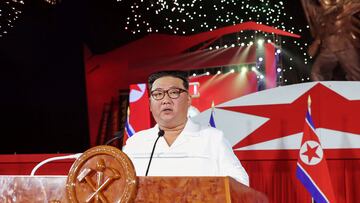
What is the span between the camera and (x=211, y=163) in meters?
1.23

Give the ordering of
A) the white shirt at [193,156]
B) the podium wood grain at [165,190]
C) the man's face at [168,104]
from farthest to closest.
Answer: the man's face at [168,104]
the white shirt at [193,156]
the podium wood grain at [165,190]

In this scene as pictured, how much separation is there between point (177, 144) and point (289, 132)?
2428mm

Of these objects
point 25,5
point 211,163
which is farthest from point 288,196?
point 25,5

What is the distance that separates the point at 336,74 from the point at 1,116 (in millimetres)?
4634

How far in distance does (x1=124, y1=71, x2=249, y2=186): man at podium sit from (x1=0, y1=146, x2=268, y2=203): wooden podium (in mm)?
288

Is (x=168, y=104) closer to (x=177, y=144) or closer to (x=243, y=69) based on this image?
(x=177, y=144)

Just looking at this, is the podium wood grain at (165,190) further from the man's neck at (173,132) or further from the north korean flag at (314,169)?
the north korean flag at (314,169)

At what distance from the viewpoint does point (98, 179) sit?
0.85 metres

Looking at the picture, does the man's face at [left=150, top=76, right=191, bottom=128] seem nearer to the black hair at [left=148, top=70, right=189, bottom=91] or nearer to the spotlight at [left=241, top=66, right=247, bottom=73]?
the black hair at [left=148, top=70, right=189, bottom=91]

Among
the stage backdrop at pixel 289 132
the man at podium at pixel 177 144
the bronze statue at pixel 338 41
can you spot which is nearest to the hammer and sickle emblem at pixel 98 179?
the man at podium at pixel 177 144

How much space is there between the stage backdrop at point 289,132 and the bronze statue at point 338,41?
52.0 inches

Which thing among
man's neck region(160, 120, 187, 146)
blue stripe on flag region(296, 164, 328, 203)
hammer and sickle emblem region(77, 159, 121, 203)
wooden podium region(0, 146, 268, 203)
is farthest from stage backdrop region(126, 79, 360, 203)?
hammer and sickle emblem region(77, 159, 121, 203)

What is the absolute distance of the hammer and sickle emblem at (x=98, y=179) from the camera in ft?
2.74

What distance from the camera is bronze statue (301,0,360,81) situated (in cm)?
492
